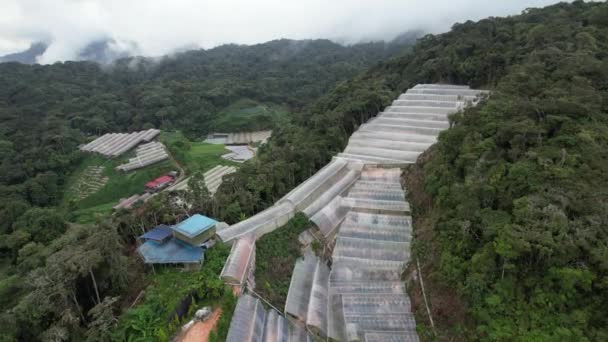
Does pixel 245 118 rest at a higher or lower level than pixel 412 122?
lower

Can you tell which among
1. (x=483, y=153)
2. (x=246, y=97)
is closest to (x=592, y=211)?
(x=483, y=153)

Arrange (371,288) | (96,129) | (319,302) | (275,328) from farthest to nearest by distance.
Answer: (96,129) < (371,288) < (319,302) < (275,328)

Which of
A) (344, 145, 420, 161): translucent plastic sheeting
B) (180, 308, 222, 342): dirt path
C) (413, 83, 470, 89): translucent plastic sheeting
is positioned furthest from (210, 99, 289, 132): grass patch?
(180, 308, 222, 342): dirt path

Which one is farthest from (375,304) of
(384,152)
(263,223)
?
(384,152)

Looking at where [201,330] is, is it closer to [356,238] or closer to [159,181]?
[356,238]

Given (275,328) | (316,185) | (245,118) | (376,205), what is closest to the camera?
(275,328)

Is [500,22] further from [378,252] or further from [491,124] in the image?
[378,252]

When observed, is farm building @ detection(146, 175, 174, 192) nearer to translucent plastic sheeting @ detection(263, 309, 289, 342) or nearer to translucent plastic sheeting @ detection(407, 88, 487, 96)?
translucent plastic sheeting @ detection(263, 309, 289, 342)
